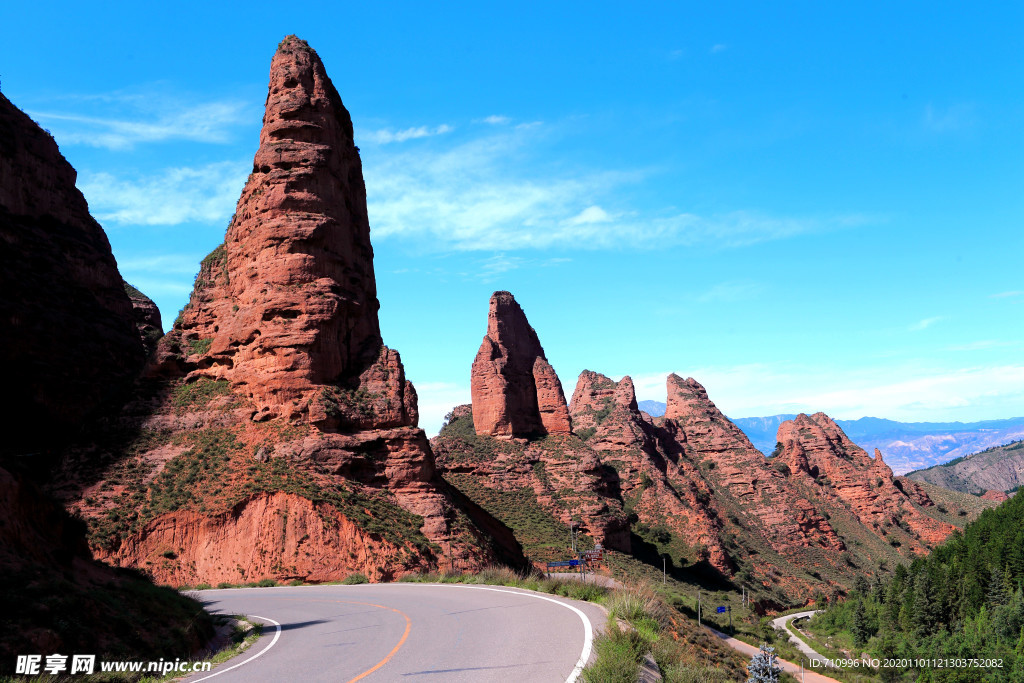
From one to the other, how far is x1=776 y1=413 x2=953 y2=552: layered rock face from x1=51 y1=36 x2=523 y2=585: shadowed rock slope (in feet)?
299

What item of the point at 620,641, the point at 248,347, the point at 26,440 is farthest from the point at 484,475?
the point at 620,641

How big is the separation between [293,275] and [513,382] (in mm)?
44075

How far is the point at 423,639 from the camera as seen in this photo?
13883 millimetres

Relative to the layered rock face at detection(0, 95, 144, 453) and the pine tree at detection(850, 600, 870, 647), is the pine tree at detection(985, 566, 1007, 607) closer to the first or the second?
the pine tree at detection(850, 600, 870, 647)

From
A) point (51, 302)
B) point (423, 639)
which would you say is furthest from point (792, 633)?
point (51, 302)

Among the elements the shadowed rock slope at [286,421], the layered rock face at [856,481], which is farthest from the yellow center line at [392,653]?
the layered rock face at [856,481]

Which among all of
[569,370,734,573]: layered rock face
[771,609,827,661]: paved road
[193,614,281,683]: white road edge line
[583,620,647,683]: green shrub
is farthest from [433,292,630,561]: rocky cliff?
[583,620,647,683]: green shrub

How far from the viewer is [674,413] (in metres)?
126

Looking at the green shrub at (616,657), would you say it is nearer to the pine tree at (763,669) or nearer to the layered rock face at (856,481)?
the pine tree at (763,669)

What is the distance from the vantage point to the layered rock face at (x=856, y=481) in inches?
4572

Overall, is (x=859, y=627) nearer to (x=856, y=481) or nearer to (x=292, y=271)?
(x=292, y=271)

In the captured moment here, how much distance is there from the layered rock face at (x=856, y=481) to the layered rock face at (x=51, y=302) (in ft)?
355

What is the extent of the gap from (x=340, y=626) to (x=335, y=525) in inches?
796

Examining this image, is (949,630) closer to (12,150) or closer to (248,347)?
(248,347)
